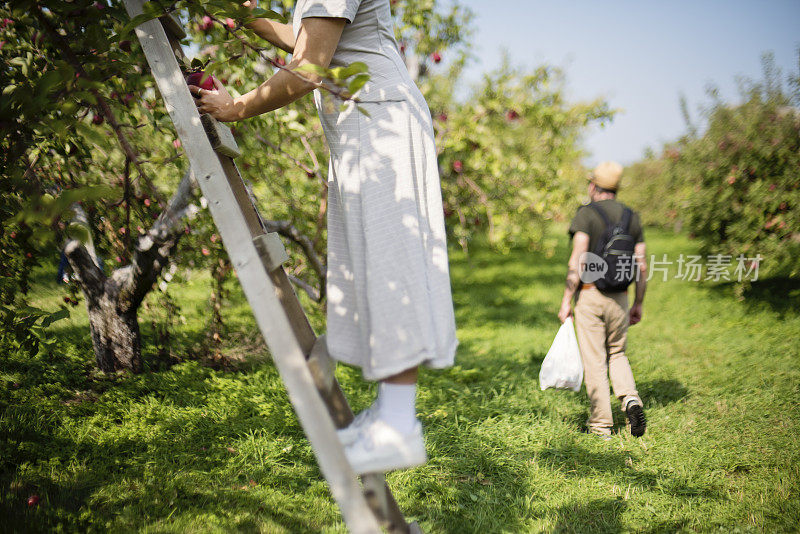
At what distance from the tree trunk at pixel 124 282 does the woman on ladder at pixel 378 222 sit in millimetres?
2275

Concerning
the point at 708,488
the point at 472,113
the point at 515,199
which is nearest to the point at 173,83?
the point at 708,488

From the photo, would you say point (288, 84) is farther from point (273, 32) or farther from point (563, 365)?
point (563, 365)

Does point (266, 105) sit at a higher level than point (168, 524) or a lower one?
higher

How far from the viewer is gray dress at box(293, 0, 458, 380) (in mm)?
1447

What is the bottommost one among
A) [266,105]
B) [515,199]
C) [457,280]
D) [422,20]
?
[457,280]

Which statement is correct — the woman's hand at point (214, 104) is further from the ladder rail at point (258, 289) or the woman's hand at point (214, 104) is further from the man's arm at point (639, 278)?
the man's arm at point (639, 278)

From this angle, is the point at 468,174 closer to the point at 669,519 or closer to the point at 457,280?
the point at 457,280

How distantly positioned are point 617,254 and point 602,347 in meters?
0.67

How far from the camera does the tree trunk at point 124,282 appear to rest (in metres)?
3.58

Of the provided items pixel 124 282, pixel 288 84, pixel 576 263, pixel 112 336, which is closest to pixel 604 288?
pixel 576 263

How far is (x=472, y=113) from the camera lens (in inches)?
232

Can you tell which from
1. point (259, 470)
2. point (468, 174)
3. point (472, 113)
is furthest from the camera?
point (468, 174)

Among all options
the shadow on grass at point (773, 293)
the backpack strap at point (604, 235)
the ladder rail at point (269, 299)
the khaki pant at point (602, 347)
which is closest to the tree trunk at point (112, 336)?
the ladder rail at point (269, 299)

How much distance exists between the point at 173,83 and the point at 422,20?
14.2ft
